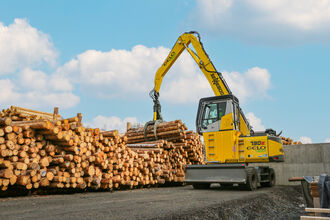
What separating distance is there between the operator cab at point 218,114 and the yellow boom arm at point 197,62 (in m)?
1.87

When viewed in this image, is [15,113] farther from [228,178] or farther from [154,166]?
[228,178]

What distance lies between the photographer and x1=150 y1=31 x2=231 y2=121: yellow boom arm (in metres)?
13.2

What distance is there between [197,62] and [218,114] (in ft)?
12.9

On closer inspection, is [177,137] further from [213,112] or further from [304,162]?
[304,162]

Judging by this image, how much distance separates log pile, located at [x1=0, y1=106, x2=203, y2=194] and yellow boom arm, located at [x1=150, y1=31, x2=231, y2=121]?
311 cm

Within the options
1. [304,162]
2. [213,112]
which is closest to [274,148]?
[213,112]

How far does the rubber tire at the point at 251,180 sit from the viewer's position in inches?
407

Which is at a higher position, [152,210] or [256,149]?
[256,149]

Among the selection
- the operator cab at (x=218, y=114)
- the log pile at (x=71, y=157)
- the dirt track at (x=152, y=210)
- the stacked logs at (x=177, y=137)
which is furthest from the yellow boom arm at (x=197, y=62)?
the dirt track at (x=152, y=210)

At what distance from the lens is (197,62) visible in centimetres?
1429

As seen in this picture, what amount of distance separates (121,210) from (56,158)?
4.03m

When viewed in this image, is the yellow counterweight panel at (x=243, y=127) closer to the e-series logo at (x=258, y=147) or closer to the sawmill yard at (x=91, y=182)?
the e-series logo at (x=258, y=147)

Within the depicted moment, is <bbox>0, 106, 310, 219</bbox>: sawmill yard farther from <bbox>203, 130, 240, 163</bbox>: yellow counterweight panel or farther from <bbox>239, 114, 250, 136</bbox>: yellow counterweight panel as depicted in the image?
<bbox>239, 114, 250, 136</bbox>: yellow counterweight panel

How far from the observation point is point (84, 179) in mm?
9836
